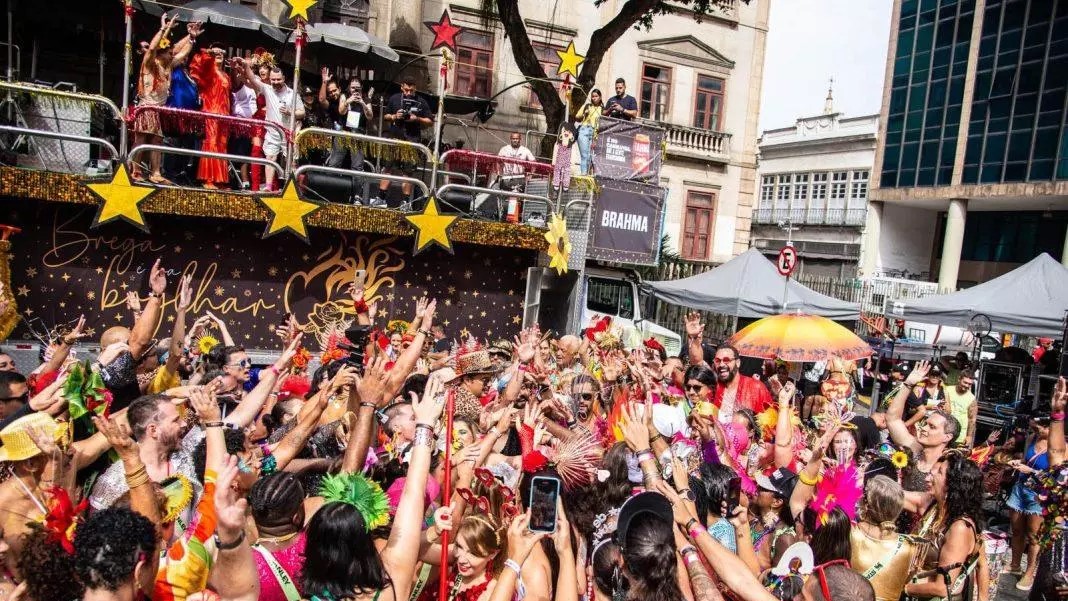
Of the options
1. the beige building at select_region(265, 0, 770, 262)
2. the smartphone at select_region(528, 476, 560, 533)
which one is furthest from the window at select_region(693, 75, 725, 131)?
the smartphone at select_region(528, 476, 560, 533)

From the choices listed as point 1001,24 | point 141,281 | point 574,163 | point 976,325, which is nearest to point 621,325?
point 574,163

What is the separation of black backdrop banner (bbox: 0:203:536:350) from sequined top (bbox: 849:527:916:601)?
6.93 m

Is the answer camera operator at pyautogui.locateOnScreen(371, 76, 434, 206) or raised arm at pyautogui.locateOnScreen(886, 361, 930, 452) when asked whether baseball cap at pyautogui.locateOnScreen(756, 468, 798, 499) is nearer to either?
raised arm at pyautogui.locateOnScreen(886, 361, 930, 452)

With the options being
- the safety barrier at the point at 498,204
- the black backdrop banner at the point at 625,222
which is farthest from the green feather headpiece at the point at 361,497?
the black backdrop banner at the point at 625,222

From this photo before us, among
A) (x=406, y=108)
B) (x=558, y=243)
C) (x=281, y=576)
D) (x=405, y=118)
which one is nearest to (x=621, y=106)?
(x=406, y=108)

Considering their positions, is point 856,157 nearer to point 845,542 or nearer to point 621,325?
point 621,325

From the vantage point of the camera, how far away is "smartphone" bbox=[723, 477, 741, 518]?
380cm

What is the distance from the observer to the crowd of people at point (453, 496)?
108 inches

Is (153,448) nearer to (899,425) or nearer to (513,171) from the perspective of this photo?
(899,425)

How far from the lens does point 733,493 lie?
3.83m

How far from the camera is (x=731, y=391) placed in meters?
7.33

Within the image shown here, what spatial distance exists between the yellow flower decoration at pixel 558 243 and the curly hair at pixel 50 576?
26.5ft

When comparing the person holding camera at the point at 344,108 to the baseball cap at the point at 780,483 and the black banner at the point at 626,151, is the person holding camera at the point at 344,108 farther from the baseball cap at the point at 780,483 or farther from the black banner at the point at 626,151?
the baseball cap at the point at 780,483

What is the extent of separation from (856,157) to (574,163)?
3001 cm
